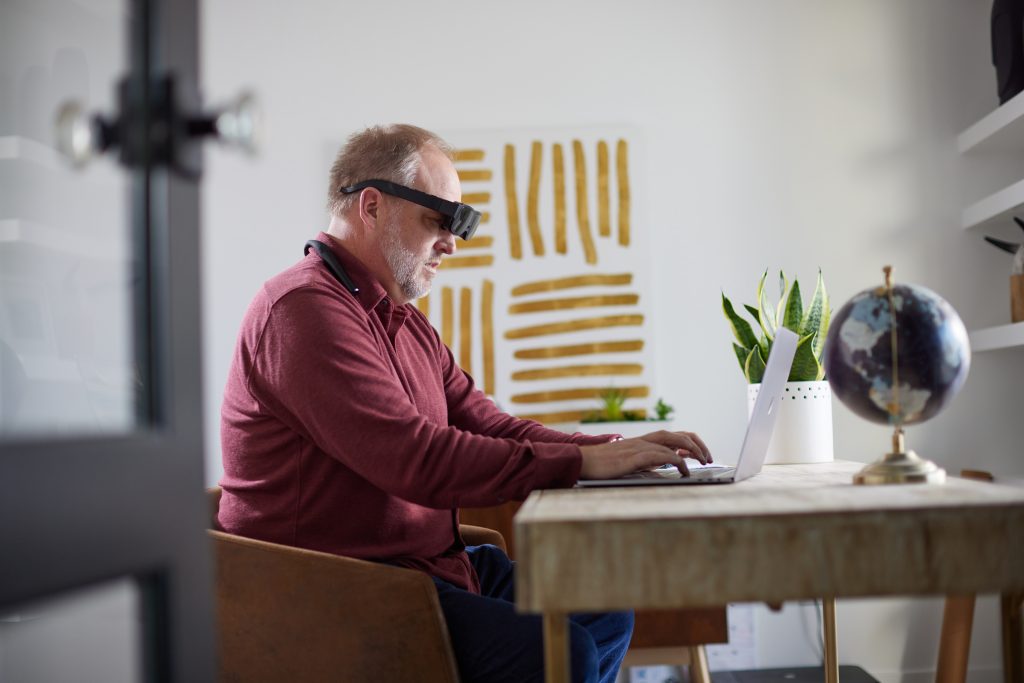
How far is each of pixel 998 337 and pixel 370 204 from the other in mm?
2241

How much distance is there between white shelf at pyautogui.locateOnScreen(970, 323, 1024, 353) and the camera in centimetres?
312

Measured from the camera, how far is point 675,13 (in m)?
3.68

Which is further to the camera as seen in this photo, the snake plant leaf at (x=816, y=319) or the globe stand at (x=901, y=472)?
the snake plant leaf at (x=816, y=319)

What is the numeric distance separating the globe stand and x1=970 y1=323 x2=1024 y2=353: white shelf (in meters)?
2.08

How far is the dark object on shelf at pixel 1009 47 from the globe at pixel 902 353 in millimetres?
2381

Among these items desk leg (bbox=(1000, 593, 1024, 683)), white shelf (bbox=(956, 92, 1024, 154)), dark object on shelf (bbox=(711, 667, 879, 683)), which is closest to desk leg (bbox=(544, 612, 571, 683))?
desk leg (bbox=(1000, 593, 1024, 683))

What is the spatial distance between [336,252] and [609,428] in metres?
1.52

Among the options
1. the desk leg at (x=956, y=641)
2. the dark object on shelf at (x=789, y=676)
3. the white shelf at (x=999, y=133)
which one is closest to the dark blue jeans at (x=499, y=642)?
the dark object on shelf at (x=789, y=676)

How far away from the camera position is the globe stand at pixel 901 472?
126 centimetres

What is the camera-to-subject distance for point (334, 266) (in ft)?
6.24

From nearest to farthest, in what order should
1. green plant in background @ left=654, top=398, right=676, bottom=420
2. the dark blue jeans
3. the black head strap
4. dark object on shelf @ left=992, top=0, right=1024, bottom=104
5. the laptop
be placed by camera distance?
the laptop → the dark blue jeans → the black head strap → dark object on shelf @ left=992, top=0, right=1024, bottom=104 → green plant in background @ left=654, top=398, right=676, bottom=420

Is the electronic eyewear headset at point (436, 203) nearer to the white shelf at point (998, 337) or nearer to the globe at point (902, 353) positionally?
the globe at point (902, 353)

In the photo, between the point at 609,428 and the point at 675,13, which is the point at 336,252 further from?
the point at 675,13

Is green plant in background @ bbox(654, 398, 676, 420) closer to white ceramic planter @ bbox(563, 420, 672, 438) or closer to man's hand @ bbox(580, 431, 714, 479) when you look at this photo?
white ceramic planter @ bbox(563, 420, 672, 438)
